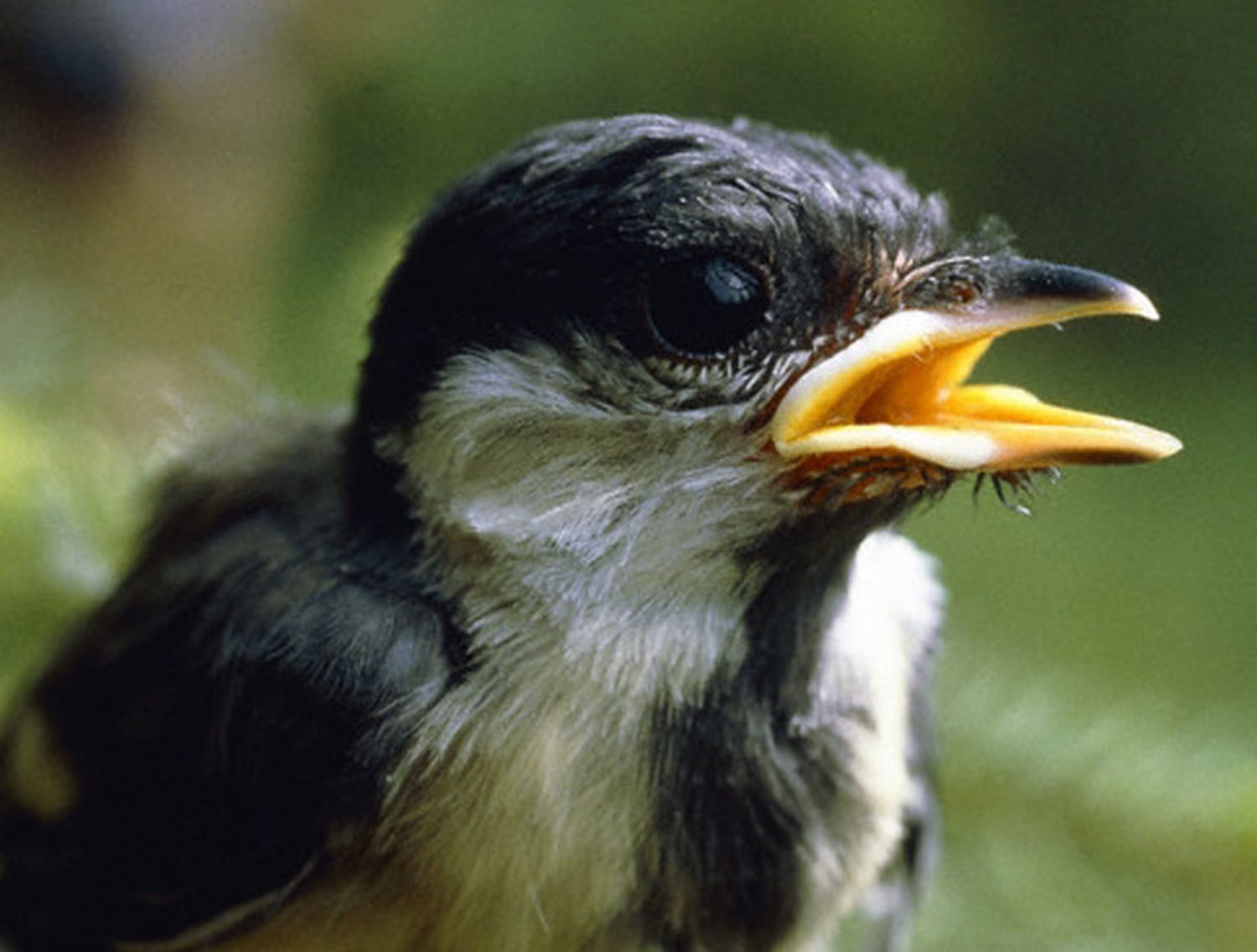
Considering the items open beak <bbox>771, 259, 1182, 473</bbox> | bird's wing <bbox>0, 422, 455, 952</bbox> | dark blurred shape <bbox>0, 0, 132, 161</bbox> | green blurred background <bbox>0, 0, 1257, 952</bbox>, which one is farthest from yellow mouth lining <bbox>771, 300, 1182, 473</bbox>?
dark blurred shape <bbox>0, 0, 132, 161</bbox>

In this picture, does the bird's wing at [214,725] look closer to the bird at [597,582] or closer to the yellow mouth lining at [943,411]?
the bird at [597,582]

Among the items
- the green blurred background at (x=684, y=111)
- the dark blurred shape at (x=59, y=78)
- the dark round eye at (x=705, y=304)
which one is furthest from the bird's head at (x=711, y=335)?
the dark blurred shape at (x=59, y=78)

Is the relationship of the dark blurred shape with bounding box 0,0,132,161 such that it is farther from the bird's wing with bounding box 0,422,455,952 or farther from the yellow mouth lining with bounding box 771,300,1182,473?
the yellow mouth lining with bounding box 771,300,1182,473

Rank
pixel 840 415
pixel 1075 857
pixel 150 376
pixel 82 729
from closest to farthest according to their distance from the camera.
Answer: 1. pixel 840 415
2. pixel 82 729
3. pixel 1075 857
4. pixel 150 376

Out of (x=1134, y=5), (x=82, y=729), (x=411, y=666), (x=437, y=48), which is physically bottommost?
(x=82, y=729)

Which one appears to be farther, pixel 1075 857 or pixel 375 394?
pixel 1075 857


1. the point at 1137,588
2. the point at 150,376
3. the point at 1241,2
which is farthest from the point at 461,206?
the point at 1241,2

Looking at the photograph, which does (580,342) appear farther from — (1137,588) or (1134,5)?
(1134,5)
